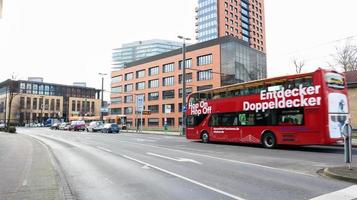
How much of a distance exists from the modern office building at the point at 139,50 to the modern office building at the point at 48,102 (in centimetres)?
1885

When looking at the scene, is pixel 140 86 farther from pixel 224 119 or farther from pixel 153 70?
pixel 224 119

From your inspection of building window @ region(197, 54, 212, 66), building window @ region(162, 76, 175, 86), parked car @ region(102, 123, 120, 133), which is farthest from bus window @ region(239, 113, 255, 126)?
building window @ region(162, 76, 175, 86)

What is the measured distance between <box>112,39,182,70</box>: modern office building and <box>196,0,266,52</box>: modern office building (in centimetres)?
1120

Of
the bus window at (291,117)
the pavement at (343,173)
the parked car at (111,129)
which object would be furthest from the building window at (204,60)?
the pavement at (343,173)

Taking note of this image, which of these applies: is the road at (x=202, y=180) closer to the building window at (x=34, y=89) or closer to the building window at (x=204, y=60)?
the building window at (x=204, y=60)

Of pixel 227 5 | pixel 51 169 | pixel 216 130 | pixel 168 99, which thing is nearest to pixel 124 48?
pixel 227 5

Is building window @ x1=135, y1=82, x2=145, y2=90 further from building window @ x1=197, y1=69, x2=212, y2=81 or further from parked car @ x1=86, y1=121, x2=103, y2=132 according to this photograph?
parked car @ x1=86, y1=121, x2=103, y2=132

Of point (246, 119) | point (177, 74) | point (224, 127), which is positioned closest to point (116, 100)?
point (177, 74)

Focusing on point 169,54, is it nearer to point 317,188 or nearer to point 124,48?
point 124,48

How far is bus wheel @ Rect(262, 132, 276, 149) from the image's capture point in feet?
69.3

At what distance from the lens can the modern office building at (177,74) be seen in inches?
3007

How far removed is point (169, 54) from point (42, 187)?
8416cm

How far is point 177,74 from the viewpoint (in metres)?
88.1

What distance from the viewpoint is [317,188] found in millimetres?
8703
